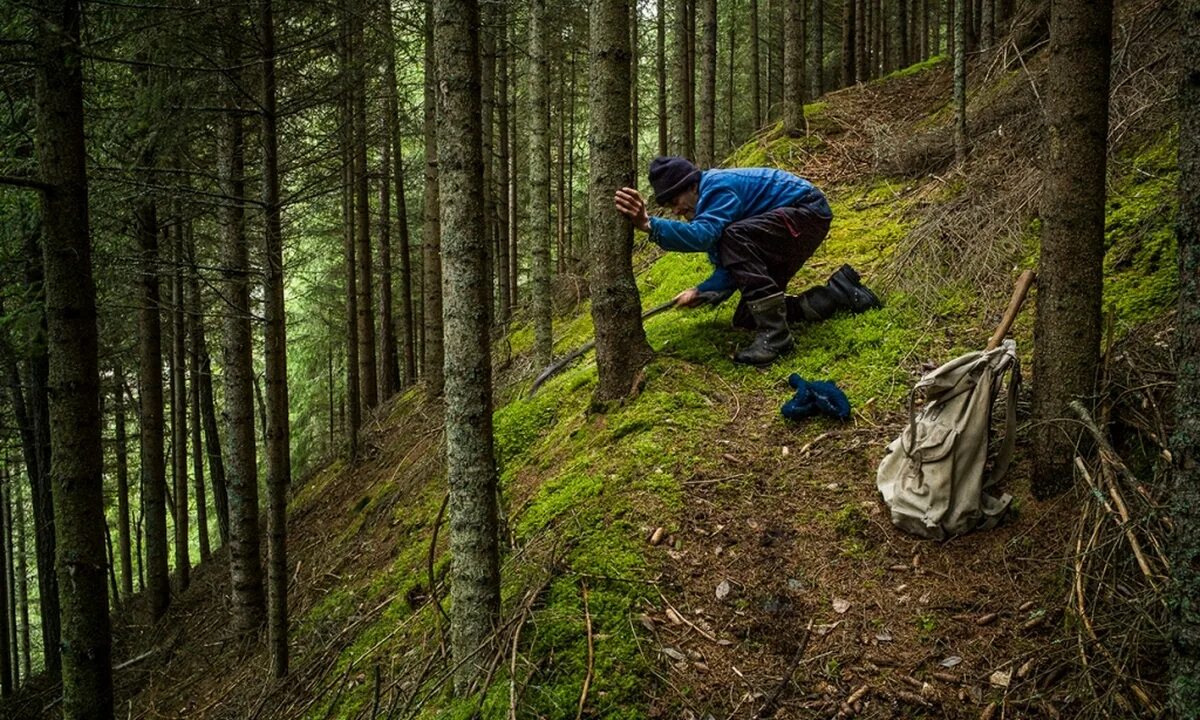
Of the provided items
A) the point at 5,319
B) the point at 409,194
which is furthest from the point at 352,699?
the point at 409,194

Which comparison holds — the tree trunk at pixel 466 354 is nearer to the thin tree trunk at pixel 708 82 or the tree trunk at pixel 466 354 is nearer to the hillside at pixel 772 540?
the hillside at pixel 772 540

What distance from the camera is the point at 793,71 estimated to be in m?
9.40

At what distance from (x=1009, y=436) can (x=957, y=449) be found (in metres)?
0.24

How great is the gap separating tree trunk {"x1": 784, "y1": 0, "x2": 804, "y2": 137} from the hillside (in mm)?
2516

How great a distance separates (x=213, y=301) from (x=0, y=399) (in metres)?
3.55

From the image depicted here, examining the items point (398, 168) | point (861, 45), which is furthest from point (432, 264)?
point (861, 45)

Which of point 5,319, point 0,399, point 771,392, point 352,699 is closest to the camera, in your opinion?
point 352,699

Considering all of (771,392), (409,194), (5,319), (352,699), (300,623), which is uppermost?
(409,194)

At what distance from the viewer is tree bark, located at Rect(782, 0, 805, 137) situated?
935 cm

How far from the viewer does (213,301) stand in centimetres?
1078

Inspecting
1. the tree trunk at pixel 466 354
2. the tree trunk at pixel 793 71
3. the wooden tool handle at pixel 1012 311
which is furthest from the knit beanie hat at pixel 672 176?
the tree trunk at pixel 793 71

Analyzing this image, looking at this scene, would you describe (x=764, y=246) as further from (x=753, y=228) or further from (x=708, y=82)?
(x=708, y=82)

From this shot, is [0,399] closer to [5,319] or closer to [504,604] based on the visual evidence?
[5,319]

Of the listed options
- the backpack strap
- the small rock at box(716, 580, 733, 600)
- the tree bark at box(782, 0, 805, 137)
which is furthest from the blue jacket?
the tree bark at box(782, 0, 805, 137)
